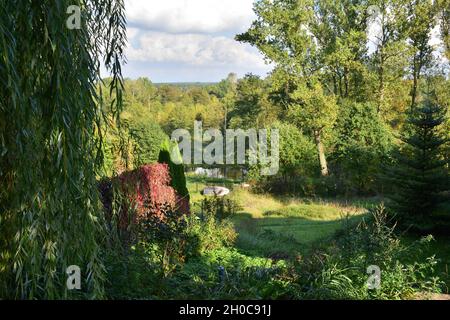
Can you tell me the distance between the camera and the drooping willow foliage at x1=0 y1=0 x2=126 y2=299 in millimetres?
2148

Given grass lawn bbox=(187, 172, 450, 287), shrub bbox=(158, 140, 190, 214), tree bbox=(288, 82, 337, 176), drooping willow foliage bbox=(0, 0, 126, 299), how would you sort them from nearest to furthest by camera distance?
drooping willow foliage bbox=(0, 0, 126, 299) < grass lawn bbox=(187, 172, 450, 287) < shrub bbox=(158, 140, 190, 214) < tree bbox=(288, 82, 337, 176)

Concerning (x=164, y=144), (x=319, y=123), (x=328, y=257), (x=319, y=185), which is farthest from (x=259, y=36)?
(x=328, y=257)

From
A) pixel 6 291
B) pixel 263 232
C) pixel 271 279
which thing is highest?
pixel 6 291

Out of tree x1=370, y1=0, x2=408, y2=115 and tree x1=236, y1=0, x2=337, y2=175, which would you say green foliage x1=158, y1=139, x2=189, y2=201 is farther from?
tree x1=370, y1=0, x2=408, y2=115

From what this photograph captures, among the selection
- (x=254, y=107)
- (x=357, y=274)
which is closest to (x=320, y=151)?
(x=254, y=107)

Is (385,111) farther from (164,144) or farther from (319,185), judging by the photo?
(164,144)

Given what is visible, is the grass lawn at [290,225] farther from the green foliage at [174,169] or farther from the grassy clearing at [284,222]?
the green foliage at [174,169]

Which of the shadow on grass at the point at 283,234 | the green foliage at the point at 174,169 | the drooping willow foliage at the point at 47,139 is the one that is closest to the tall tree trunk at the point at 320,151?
the shadow on grass at the point at 283,234

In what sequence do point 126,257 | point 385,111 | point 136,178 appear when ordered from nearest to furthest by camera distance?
point 136,178, point 126,257, point 385,111

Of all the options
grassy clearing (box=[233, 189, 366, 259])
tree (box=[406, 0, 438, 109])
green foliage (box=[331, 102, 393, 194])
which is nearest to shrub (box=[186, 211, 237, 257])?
grassy clearing (box=[233, 189, 366, 259])

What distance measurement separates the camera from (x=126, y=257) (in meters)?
4.50

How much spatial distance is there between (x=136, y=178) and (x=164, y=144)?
356 inches

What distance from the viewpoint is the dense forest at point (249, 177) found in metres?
2.21

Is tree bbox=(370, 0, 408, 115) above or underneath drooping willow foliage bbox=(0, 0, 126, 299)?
above
